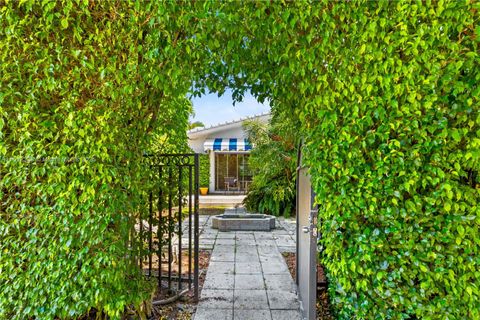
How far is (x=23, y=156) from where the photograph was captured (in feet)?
10.3

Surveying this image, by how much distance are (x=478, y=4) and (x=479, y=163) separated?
54.3 inches

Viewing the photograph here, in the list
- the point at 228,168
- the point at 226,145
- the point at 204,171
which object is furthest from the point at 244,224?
the point at 228,168

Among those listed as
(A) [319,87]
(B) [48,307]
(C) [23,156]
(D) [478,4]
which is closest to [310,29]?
(A) [319,87]

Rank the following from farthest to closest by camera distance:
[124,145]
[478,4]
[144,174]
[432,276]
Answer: [144,174] < [124,145] < [432,276] < [478,4]

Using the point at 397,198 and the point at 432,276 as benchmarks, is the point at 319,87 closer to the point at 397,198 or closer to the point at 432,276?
the point at 397,198

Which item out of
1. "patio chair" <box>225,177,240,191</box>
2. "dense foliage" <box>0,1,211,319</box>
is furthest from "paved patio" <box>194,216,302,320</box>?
"patio chair" <box>225,177,240,191</box>

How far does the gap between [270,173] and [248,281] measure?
6966 mm

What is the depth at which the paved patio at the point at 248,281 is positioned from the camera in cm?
441

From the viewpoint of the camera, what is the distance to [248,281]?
5547 mm

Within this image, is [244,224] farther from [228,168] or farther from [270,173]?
[228,168]

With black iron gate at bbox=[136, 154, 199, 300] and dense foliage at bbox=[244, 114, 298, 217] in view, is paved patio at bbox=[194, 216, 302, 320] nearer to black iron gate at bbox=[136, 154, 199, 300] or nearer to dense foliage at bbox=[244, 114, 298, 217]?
black iron gate at bbox=[136, 154, 199, 300]

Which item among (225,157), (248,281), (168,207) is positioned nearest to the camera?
(168,207)

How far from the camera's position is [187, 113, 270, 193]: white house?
63.3 feet

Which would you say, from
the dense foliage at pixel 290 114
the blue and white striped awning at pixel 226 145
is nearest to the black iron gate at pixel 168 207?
the dense foliage at pixel 290 114
